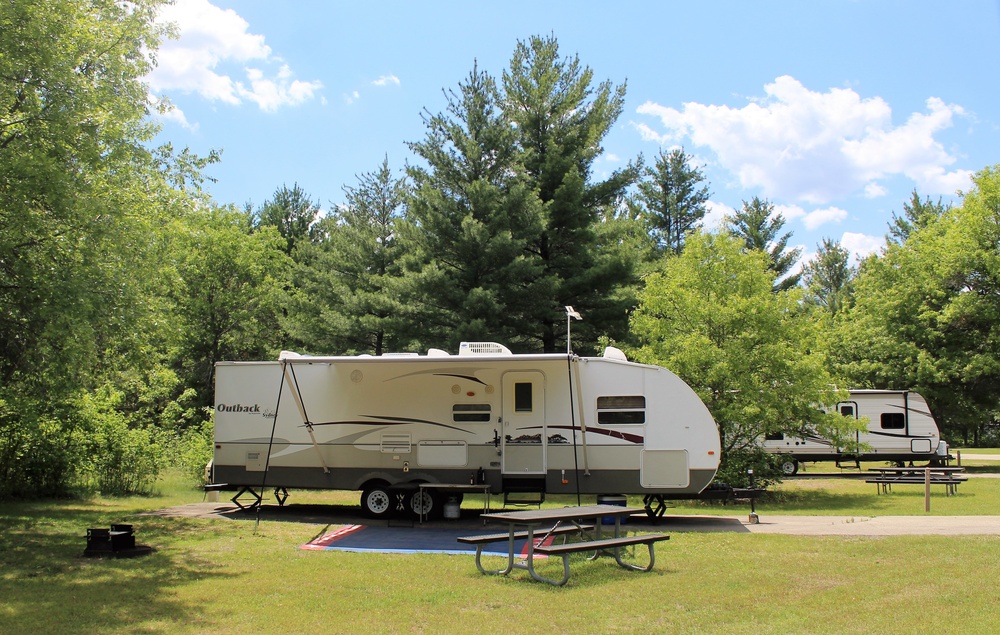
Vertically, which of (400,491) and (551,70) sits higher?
(551,70)

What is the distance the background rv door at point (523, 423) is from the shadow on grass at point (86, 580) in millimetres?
4866

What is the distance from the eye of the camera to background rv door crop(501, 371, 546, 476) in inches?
522

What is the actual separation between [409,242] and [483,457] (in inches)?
443

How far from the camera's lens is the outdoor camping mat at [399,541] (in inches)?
401

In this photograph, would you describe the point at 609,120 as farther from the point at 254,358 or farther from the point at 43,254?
the point at 254,358

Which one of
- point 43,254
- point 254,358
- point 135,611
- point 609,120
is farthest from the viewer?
point 254,358

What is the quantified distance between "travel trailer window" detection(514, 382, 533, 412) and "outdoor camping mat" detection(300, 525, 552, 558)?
226 centimetres

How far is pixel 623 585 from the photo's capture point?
25.7 feet

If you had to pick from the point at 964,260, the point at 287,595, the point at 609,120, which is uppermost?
the point at 609,120

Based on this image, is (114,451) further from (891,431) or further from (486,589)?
(891,431)

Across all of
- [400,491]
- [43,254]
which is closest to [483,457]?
[400,491]

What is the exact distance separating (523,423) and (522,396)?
1.50ft

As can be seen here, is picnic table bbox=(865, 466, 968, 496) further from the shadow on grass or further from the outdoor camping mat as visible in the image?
the shadow on grass

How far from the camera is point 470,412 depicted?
13602 millimetres
